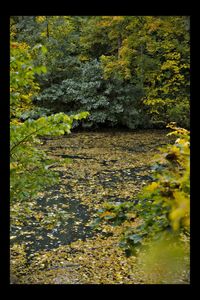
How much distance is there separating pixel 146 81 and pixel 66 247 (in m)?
13.6

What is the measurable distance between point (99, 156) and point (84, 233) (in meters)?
6.56

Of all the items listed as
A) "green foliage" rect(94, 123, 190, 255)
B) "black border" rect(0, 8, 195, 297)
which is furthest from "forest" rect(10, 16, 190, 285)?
"black border" rect(0, 8, 195, 297)

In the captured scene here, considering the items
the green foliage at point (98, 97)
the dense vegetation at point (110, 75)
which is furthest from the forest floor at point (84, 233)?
the dense vegetation at point (110, 75)

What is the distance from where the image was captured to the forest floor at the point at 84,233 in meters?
5.56

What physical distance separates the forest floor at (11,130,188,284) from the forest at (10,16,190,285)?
3cm

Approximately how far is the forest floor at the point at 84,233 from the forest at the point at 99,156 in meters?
0.03

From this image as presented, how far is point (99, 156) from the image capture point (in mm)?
13602

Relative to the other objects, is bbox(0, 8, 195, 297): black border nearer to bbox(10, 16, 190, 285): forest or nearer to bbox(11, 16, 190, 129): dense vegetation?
bbox(10, 16, 190, 285): forest

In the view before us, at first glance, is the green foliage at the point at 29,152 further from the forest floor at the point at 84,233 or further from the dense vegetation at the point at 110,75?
the dense vegetation at the point at 110,75

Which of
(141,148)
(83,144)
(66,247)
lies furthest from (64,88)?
(66,247)
